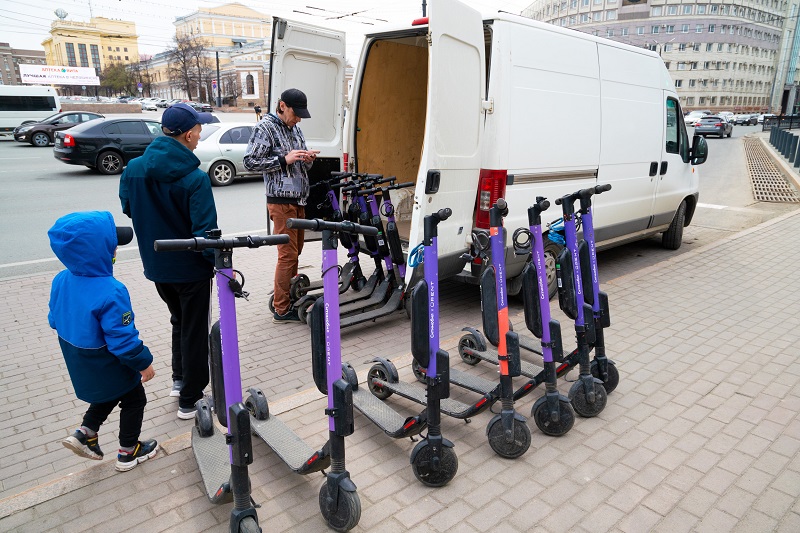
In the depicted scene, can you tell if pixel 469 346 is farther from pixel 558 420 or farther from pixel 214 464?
pixel 214 464

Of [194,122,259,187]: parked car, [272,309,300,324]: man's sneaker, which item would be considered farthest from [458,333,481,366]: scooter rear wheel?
[194,122,259,187]: parked car

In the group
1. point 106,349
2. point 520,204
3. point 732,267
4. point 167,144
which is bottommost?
point 732,267

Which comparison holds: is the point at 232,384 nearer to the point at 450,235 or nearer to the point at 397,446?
the point at 397,446

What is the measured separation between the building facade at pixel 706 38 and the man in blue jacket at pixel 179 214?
94822 millimetres

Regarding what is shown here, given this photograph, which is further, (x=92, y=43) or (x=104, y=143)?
(x=92, y=43)

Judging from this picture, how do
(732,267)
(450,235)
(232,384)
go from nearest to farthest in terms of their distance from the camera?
(232,384)
(450,235)
(732,267)

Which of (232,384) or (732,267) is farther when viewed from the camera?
(732,267)

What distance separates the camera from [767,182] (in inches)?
618

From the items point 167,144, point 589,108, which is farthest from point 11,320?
point 589,108

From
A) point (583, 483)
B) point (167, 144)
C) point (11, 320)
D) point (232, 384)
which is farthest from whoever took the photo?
point (11, 320)

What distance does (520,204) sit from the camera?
16.9ft

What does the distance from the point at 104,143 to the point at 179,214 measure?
1429 centimetres

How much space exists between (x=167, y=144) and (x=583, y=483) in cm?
311

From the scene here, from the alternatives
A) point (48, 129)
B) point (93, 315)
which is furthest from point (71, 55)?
point (93, 315)
